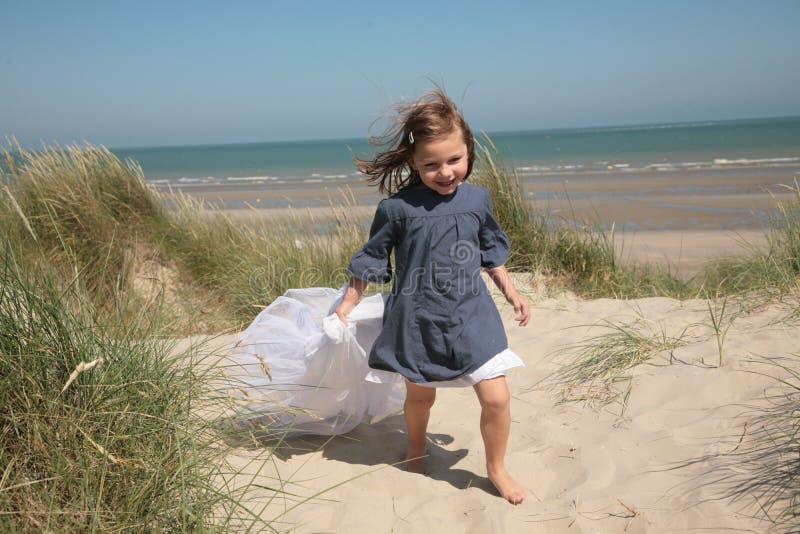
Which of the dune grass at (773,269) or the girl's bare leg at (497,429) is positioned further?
the dune grass at (773,269)

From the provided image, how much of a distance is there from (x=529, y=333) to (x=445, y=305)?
68.7 inches

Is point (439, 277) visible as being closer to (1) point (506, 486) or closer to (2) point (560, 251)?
(1) point (506, 486)

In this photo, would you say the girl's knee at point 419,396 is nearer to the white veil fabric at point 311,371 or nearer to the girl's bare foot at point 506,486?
the white veil fabric at point 311,371

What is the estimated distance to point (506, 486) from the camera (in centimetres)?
230

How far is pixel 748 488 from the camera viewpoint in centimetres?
201

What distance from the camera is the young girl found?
2.27 m

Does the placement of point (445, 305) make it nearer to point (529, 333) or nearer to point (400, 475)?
point (400, 475)

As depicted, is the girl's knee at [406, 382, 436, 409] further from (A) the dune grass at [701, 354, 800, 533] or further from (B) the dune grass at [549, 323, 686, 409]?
(A) the dune grass at [701, 354, 800, 533]

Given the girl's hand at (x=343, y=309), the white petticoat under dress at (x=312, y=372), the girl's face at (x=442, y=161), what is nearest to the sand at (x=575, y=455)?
the white petticoat under dress at (x=312, y=372)

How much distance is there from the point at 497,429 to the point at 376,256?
0.79m

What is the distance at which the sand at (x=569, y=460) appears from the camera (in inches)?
82.4

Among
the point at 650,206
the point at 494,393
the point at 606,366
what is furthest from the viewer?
the point at 650,206

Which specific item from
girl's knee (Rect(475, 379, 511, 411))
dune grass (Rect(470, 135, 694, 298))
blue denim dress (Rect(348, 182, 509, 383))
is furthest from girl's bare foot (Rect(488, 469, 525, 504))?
dune grass (Rect(470, 135, 694, 298))

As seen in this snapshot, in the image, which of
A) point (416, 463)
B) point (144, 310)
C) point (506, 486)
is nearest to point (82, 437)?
point (144, 310)
